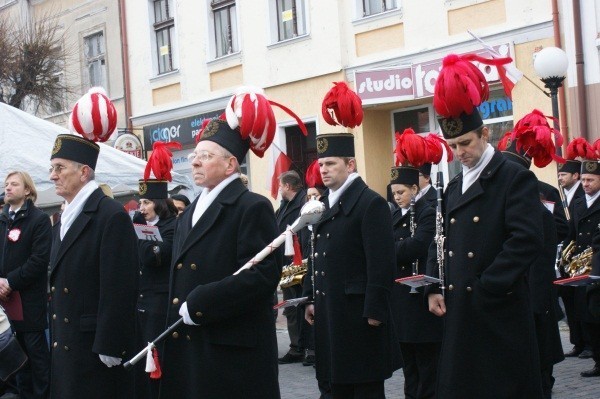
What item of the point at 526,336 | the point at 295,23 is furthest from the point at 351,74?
the point at 526,336

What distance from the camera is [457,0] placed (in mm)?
17547

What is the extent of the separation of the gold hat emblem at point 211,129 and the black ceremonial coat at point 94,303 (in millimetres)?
751

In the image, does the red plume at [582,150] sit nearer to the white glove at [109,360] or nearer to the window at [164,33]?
the white glove at [109,360]

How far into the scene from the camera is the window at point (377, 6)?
19.0 metres

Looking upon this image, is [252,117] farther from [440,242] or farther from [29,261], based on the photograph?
[29,261]

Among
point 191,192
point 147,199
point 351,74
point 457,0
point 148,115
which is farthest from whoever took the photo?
point 148,115

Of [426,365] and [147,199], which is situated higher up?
[147,199]

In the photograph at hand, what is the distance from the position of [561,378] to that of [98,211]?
5.40 m

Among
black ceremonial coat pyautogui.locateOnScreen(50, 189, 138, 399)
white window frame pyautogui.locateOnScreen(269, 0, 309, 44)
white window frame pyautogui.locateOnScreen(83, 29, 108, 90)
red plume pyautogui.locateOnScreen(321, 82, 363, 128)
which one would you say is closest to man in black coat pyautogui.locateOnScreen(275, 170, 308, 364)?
red plume pyautogui.locateOnScreen(321, 82, 363, 128)

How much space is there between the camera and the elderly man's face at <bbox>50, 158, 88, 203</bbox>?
21.0ft

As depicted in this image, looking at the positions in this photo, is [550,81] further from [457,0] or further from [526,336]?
[526,336]

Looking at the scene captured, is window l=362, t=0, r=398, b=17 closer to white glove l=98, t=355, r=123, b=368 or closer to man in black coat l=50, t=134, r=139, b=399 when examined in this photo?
man in black coat l=50, t=134, r=139, b=399

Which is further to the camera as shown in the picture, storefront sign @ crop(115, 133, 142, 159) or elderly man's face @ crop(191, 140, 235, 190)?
storefront sign @ crop(115, 133, 142, 159)

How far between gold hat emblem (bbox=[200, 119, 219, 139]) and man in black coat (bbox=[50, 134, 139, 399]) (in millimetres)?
747
